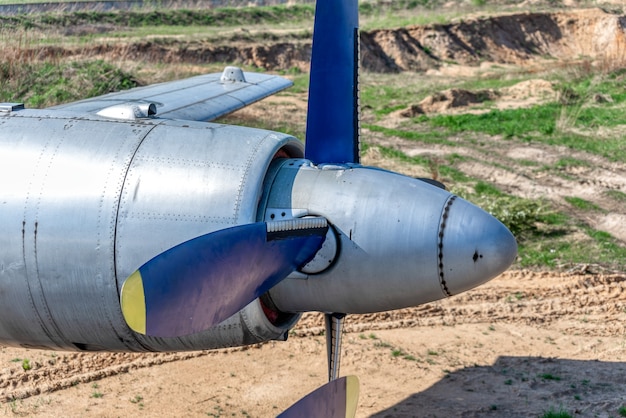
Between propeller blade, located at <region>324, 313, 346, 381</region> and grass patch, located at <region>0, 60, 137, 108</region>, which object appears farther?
grass patch, located at <region>0, 60, 137, 108</region>

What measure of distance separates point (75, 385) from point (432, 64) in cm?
3573

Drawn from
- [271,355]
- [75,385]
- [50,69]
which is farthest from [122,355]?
[50,69]

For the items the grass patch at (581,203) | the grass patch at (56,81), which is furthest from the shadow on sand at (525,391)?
the grass patch at (56,81)

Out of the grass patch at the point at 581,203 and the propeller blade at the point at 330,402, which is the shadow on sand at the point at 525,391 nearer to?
the propeller blade at the point at 330,402

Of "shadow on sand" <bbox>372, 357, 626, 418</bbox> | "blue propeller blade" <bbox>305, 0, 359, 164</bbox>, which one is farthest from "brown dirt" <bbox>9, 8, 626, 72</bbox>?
"blue propeller blade" <bbox>305, 0, 359, 164</bbox>

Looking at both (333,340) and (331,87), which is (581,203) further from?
(331,87)

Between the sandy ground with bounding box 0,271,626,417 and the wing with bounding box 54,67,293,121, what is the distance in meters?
3.36

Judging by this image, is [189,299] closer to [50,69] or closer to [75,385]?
[75,385]

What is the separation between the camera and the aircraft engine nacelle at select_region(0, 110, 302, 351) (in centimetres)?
563

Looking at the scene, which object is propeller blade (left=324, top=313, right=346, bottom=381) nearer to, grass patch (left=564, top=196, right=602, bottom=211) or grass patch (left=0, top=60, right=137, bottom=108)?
grass patch (left=564, top=196, right=602, bottom=211)

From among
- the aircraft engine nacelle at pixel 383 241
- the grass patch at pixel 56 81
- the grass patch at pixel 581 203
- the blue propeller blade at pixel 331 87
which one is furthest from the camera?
the grass patch at pixel 56 81

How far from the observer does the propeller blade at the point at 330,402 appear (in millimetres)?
5953

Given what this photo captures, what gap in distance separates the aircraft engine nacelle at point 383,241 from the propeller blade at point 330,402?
0.73m

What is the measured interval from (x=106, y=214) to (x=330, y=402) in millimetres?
2290
